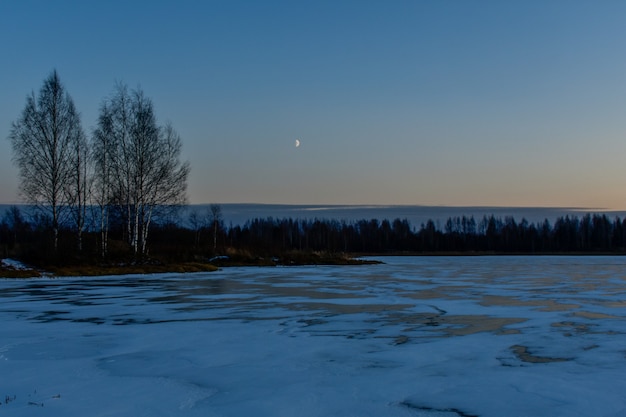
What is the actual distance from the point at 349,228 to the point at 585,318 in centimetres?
11337

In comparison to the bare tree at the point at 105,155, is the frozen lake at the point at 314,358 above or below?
below

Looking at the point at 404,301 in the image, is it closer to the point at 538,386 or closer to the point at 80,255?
the point at 538,386

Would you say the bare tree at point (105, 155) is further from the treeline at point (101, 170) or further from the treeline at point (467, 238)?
the treeline at point (467, 238)

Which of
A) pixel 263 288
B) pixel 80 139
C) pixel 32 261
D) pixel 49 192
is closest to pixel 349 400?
pixel 263 288

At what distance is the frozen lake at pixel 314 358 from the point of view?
4.50 meters

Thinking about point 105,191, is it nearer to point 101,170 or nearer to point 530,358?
point 101,170

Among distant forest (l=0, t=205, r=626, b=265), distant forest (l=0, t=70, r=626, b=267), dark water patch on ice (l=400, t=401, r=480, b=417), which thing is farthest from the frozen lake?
distant forest (l=0, t=205, r=626, b=265)

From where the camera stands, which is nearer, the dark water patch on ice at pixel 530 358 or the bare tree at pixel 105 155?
the dark water patch on ice at pixel 530 358

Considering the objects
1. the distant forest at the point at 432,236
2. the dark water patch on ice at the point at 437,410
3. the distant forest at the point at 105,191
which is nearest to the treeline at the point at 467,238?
the distant forest at the point at 432,236

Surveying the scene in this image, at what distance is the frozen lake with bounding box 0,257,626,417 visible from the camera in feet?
14.8

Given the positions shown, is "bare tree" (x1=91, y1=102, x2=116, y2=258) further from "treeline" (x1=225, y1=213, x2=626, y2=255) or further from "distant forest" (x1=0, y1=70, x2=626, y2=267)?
"treeline" (x1=225, y1=213, x2=626, y2=255)

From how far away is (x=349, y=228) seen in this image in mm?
122875

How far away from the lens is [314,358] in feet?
20.6

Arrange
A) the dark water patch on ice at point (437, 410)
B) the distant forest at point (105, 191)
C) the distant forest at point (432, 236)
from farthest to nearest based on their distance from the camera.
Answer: the distant forest at point (432, 236)
the distant forest at point (105, 191)
the dark water patch on ice at point (437, 410)
